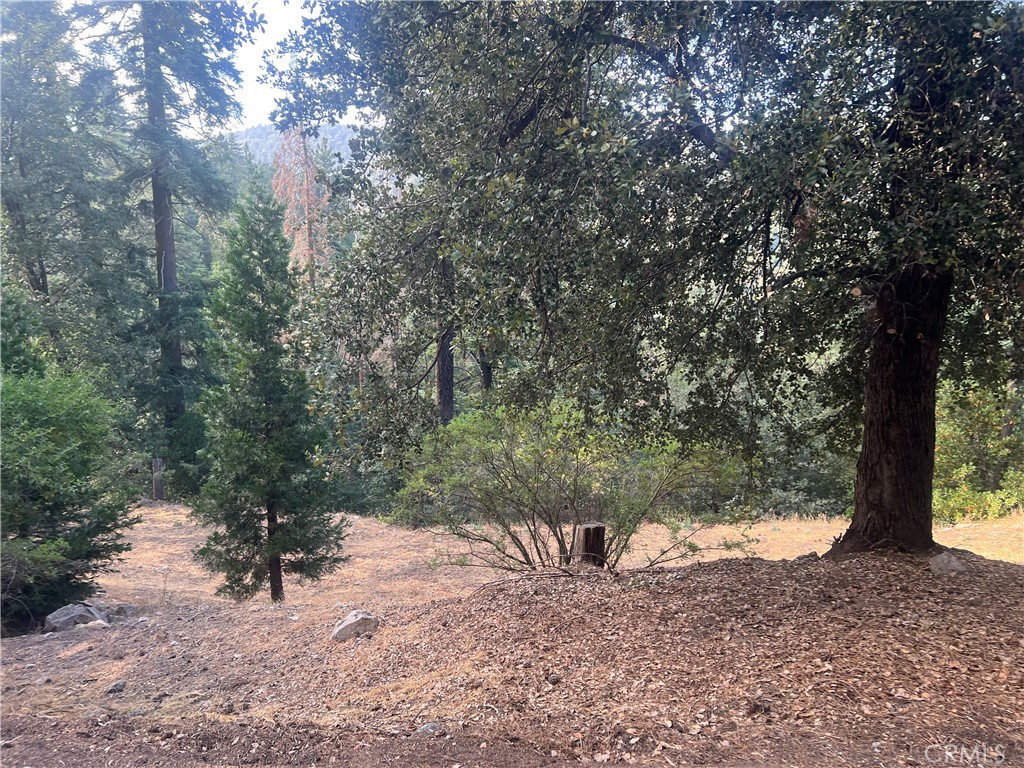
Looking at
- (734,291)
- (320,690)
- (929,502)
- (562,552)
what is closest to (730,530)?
(562,552)

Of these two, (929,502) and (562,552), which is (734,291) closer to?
(929,502)

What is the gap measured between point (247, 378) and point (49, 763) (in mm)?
7010

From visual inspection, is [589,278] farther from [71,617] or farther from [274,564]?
[71,617]

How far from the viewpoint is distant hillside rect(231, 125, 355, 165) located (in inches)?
272

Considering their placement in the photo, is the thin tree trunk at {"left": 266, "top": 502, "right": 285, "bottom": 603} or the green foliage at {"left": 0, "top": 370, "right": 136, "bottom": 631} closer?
the green foliage at {"left": 0, "top": 370, "right": 136, "bottom": 631}

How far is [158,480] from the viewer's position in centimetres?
2006

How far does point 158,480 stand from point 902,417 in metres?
20.9

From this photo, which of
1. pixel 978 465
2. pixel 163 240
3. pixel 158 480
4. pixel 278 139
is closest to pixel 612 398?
pixel 978 465

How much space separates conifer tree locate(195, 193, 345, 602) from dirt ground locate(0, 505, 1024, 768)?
2.74 meters

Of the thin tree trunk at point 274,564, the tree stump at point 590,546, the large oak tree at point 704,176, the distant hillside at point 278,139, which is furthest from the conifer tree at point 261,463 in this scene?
the large oak tree at point 704,176

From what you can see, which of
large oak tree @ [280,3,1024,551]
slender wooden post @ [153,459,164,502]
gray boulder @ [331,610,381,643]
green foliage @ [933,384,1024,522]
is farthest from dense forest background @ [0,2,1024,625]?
green foliage @ [933,384,1024,522]

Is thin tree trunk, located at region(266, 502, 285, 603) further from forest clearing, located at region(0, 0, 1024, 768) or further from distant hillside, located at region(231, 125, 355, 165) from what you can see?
distant hillside, located at region(231, 125, 355, 165)

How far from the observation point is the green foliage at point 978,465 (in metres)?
15.6

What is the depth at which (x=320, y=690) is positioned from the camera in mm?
4898
